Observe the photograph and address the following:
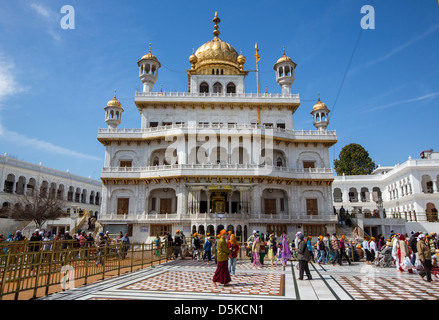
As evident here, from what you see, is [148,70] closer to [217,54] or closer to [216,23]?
[217,54]

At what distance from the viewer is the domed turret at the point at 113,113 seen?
108 feet

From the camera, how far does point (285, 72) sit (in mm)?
34188

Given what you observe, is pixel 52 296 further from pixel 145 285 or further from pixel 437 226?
pixel 437 226

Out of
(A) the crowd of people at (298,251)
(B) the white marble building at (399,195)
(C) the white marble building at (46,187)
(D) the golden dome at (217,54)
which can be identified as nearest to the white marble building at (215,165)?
(D) the golden dome at (217,54)

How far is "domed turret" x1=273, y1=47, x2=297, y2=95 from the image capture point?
110 ft

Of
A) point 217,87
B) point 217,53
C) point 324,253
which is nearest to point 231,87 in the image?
point 217,87

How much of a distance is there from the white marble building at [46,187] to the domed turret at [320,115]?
2721 centimetres

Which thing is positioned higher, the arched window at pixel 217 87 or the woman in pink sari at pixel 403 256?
the arched window at pixel 217 87

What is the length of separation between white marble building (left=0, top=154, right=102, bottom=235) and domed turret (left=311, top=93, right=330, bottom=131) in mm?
27212

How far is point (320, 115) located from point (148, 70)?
64.0 feet

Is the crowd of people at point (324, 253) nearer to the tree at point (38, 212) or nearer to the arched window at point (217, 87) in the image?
the arched window at point (217, 87)

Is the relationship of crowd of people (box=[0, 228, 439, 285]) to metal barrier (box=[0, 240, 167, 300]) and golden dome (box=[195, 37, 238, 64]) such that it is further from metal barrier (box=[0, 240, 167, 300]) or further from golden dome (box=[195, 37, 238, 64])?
golden dome (box=[195, 37, 238, 64])

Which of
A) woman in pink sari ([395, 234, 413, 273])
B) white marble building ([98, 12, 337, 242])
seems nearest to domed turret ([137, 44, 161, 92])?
white marble building ([98, 12, 337, 242])

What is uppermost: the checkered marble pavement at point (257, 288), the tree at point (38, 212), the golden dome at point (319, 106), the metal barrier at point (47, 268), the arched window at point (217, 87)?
the arched window at point (217, 87)
